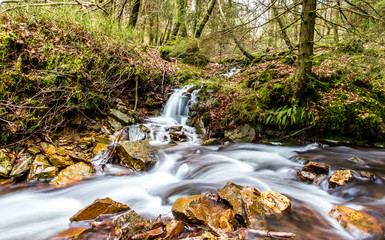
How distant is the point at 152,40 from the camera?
13.8 metres

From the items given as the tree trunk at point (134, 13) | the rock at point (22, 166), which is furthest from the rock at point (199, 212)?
the tree trunk at point (134, 13)

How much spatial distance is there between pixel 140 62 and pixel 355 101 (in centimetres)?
695

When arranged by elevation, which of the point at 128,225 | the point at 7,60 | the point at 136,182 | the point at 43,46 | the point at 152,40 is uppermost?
the point at 152,40

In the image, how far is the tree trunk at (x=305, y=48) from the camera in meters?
4.24

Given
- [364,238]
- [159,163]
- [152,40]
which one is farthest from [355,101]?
[152,40]

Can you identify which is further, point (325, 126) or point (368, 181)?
point (325, 126)

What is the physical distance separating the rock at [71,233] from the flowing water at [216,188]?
13cm

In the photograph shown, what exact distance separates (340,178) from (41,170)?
5.26m

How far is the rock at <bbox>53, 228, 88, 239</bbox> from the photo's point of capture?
80.0 inches

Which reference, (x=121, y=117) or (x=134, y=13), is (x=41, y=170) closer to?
(x=121, y=117)

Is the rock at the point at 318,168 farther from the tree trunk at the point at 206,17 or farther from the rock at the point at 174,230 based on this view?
the tree trunk at the point at 206,17

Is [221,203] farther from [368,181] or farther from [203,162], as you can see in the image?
[368,181]

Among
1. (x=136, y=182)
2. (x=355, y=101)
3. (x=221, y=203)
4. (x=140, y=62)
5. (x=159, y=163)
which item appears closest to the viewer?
(x=221, y=203)

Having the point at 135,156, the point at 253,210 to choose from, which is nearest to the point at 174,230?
the point at 253,210
